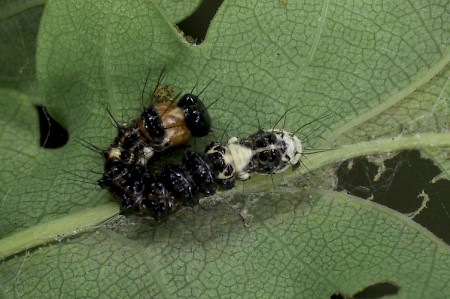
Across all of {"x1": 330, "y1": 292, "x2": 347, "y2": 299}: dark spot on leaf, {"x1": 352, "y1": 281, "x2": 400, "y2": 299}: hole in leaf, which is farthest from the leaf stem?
{"x1": 352, "y1": 281, "x2": 400, "y2": 299}: hole in leaf

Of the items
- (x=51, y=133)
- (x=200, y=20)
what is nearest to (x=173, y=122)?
(x=200, y=20)

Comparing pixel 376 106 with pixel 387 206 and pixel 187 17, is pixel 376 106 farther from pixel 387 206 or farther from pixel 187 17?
pixel 187 17

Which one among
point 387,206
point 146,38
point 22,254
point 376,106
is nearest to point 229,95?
point 146,38

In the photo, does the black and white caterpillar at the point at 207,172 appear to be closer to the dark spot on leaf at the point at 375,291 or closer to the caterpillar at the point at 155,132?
the caterpillar at the point at 155,132

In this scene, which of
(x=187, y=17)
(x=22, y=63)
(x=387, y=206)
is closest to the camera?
(x=387, y=206)

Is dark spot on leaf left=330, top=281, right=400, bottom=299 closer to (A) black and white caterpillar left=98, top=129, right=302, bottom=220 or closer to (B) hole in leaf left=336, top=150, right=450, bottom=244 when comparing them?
(B) hole in leaf left=336, top=150, right=450, bottom=244
